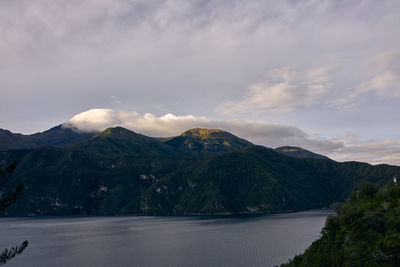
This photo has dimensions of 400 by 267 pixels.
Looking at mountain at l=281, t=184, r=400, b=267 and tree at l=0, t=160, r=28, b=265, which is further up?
tree at l=0, t=160, r=28, b=265

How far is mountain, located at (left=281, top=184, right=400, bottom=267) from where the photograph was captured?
61047 mm

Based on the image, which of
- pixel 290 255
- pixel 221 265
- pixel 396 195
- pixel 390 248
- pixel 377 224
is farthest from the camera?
pixel 290 255

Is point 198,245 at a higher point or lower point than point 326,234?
lower

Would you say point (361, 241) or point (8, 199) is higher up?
point (8, 199)

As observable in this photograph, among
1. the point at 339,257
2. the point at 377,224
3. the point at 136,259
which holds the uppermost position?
the point at 377,224

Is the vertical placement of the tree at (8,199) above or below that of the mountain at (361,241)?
above

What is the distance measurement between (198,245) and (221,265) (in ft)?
140

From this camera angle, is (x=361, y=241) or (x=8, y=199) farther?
(x=361, y=241)

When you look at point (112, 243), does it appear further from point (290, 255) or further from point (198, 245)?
point (290, 255)

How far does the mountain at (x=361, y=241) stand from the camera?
61047 mm

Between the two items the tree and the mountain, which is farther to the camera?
the mountain

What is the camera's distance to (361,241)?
2689 inches

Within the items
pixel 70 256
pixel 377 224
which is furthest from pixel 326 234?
pixel 70 256

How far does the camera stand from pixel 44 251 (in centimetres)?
15300
